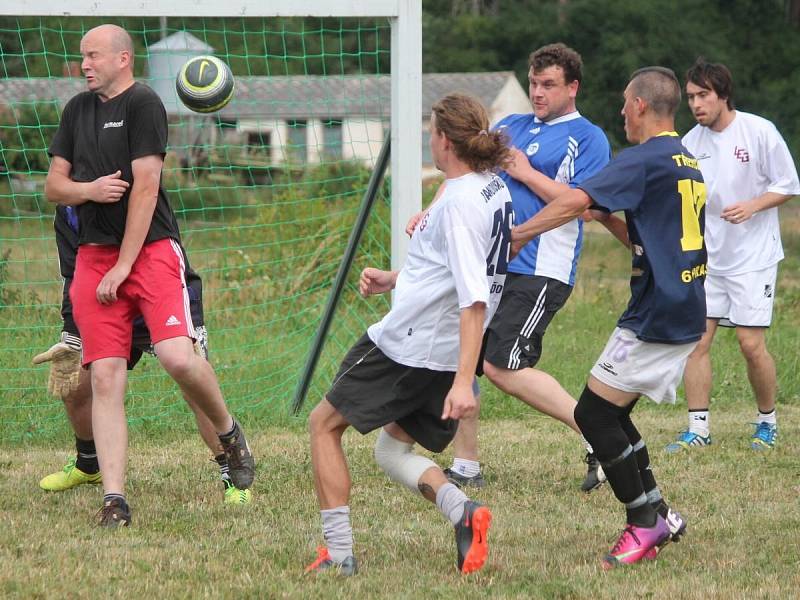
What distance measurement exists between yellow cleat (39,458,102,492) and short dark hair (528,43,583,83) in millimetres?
2947

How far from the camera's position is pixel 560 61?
19.5 ft

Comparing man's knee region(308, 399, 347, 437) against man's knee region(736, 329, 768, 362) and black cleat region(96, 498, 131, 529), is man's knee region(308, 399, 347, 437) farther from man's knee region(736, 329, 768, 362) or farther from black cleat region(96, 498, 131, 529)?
man's knee region(736, 329, 768, 362)

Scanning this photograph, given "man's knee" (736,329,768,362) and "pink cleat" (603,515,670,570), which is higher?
"pink cleat" (603,515,670,570)

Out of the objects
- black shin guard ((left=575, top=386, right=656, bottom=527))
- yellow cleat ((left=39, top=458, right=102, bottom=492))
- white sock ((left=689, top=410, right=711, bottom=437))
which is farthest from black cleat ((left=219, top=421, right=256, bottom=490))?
white sock ((left=689, top=410, right=711, bottom=437))

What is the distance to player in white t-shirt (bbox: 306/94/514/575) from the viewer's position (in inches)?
166

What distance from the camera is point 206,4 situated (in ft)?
23.3

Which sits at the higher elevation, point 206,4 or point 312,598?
point 206,4

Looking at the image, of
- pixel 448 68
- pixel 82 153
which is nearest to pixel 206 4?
pixel 82 153

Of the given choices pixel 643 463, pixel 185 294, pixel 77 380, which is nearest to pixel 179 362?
pixel 185 294

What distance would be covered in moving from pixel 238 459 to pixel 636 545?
1.95 metres

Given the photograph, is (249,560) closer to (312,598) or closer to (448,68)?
(312,598)

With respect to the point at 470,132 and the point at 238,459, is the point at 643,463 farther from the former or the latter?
the point at 238,459

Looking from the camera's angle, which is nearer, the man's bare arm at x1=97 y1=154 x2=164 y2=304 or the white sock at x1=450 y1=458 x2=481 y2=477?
the man's bare arm at x1=97 y1=154 x2=164 y2=304

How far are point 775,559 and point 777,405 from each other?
4195 mm
